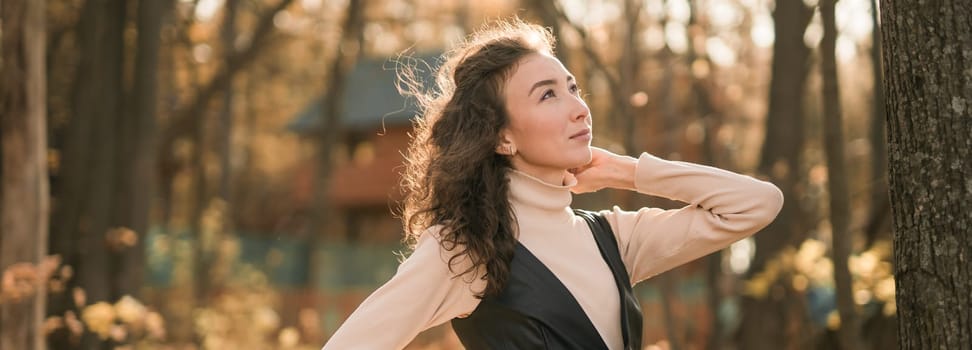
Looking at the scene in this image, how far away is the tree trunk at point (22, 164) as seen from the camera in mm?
6555

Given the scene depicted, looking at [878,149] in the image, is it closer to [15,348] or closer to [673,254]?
[15,348]

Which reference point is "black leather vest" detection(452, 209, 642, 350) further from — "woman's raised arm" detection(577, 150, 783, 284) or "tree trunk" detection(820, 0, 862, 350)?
"tree trunk" detection(820, 0, 862, 350)

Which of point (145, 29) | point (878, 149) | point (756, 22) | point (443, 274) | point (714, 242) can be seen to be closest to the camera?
point (443, 274)

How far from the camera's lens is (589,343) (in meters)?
3.18

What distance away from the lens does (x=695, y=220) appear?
352cm

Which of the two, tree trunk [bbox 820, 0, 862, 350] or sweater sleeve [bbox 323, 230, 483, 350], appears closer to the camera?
sweater sleeve [bbox 323, 230, 483, 350]

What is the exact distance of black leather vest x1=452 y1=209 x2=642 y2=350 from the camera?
313cm

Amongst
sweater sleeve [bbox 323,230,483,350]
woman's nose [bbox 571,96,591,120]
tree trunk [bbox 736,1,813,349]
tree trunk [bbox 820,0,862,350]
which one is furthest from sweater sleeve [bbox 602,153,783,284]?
tree trunk [bbox 736,1,813,349]

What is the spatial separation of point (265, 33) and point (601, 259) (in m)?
9.45

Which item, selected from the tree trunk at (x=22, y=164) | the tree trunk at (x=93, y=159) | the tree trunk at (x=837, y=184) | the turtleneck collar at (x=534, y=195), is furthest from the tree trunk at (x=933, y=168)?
the tree trunk at (x=93, y=159)

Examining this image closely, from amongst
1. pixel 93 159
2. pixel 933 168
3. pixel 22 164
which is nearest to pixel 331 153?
pixel 93 159

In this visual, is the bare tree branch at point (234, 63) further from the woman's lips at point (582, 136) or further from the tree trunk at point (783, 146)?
the woman's lips at point (582, 136)

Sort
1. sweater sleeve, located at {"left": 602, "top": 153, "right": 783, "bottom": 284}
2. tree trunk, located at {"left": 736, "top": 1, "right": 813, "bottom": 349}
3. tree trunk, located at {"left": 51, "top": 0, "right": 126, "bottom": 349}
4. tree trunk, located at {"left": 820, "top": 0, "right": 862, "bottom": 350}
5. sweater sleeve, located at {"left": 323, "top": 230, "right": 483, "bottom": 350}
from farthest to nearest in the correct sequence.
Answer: tree trunk, located at {"left": 51, "top": 0, "right": 126, "bottom": 349} → tree trunk, located at {"left": 736, "top": 1, "right": 813, "bottom": 349} → tree trunk, located at {"left": 820, "top": 0, "right": 862, "bottom": 350} → sweater sleeve, located at {"left": 602, "top": 153, "right": 783, "bottom": 284} → sweater sleeve, located at {"left": 323, "top": 230, "right": 483, "bottom": 350}

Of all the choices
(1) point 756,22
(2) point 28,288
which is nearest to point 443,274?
(2) point 28,288
